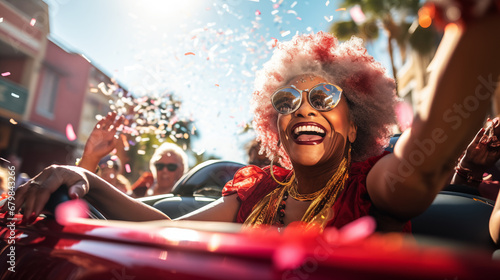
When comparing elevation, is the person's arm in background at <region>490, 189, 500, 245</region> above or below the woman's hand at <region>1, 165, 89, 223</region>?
above

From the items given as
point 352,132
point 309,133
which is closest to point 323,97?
point 309,133

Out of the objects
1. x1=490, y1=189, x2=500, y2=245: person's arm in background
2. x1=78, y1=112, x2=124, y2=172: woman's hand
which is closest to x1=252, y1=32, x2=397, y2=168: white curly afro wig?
x1=490, y1=189, x2=500, y2=245: person's arm in background

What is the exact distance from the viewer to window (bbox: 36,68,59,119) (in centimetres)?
1814

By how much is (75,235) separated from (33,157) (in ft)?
61.7

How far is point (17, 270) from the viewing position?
1.00 m

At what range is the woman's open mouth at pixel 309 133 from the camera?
1.70 metres

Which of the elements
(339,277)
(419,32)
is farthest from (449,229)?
(419,32)

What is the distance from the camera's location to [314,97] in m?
1.73

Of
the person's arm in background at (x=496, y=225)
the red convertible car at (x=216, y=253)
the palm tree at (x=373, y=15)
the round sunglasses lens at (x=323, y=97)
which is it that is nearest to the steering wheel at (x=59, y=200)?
the red convertible car at (x=216, y=253)

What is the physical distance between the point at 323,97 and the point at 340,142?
0.24 metres

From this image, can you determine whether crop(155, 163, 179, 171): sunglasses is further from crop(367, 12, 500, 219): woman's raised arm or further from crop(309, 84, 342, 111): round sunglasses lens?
crop(367, 12, 500, 219): woman's raised arm

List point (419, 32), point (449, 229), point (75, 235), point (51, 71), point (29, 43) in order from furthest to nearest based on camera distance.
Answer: point (51, 71) → point (29, 43) → point (419, 32) → point (449, 229) → point (75, 235)

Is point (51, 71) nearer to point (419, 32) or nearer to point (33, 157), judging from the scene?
point (33, 157)

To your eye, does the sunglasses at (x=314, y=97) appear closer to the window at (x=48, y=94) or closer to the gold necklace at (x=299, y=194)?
the gold necklace at (x=299, y=194)
